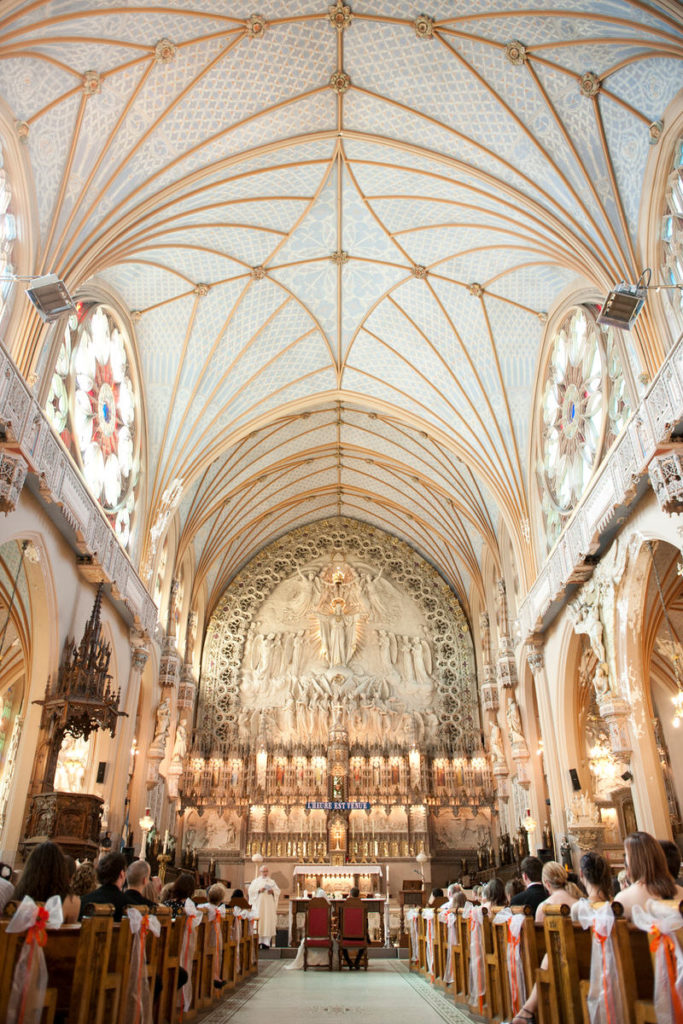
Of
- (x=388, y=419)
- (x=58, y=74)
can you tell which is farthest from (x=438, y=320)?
(x=58, y=74)

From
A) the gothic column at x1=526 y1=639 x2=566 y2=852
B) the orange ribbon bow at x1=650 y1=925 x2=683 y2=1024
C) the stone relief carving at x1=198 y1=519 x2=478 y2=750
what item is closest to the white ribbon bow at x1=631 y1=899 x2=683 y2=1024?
the orange ribbon bow at x1=650 y1=925 x2=683 y2=1024

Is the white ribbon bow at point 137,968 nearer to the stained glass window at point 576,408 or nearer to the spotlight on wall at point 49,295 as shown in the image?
the spotlight on wall at point 49,295

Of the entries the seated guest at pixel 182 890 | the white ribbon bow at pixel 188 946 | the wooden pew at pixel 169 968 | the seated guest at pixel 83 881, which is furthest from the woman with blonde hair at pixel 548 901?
the seated guest at pixel 182 890

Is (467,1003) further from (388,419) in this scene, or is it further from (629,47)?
(388,419)

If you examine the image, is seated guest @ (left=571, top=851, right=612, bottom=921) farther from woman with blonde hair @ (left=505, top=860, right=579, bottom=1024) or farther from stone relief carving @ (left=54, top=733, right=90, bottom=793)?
stone relief carving @ (left=54, top=733, right=90, bottom=793)

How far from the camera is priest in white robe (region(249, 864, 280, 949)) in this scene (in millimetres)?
16375

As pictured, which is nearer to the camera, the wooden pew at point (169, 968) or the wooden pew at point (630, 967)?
the wooden pew at point (630, 967)

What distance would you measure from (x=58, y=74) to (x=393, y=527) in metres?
20.3

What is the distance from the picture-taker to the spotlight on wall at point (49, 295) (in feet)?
32.7

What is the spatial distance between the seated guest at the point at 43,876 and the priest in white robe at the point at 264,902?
12717mm

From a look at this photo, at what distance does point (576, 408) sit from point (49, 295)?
11.6 m

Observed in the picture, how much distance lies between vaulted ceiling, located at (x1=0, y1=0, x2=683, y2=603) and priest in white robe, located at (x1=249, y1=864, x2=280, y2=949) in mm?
8514

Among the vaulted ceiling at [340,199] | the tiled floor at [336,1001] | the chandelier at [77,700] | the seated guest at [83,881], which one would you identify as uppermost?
the vaulted ceiling at [340,199]

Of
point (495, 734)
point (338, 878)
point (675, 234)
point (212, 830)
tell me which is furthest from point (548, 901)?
point (212, 830)
